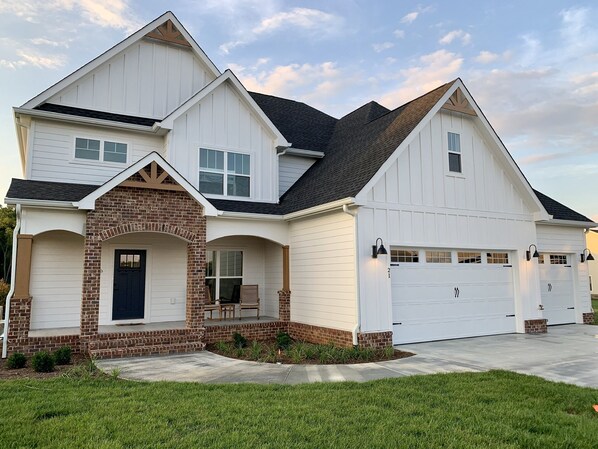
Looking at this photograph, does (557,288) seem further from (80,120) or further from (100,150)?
(80,120)

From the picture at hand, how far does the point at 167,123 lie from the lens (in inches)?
471

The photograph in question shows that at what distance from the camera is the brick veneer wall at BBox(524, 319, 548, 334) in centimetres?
1239

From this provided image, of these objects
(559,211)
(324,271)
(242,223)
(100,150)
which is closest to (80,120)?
(100,150)

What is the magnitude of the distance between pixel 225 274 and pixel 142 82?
21.4ft

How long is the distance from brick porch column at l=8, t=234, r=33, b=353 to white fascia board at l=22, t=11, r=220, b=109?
4.02m

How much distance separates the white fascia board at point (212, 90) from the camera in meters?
12.0

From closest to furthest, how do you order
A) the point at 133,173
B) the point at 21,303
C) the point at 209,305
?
the point at 21,303, the point at 133,173, the point at 209,305

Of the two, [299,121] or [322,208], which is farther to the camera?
[299,121]

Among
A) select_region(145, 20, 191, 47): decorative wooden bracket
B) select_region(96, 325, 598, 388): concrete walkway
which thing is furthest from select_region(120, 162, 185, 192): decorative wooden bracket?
select_region(145, 20, 191, 47): decorative wooden bracket

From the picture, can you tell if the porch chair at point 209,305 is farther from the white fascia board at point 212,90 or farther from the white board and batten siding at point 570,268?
the white board and batten siding at point 570,268

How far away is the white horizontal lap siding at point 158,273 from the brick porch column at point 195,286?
1.88m

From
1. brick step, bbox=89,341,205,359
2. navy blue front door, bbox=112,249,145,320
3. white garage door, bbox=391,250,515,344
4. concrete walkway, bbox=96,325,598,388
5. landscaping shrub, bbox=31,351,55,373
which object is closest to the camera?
concrete walkway, bbox=96,325,598,388

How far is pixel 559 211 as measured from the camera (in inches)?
584

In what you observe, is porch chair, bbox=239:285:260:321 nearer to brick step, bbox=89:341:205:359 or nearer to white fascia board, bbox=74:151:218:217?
brick step, bbox=89:341:205:359
